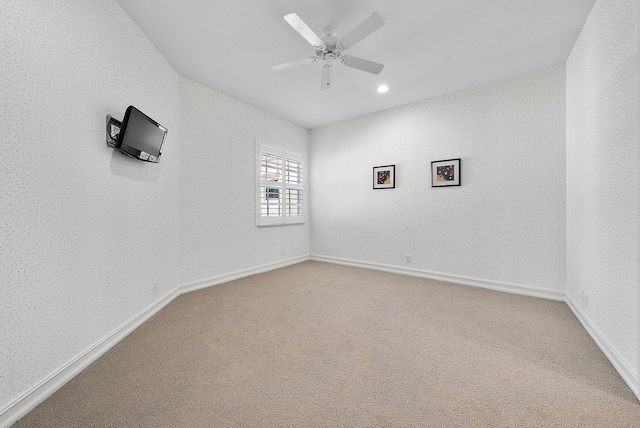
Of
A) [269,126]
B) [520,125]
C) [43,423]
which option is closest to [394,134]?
[520,125]

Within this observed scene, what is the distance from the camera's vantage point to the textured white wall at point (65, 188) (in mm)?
1315

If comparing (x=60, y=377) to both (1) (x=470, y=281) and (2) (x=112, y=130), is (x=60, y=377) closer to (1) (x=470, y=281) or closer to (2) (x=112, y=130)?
(2) (x=112, y=130)

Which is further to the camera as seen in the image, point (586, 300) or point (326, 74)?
point (326, 74)

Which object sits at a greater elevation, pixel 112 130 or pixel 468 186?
pixel 112 130

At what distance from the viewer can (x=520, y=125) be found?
3201mm

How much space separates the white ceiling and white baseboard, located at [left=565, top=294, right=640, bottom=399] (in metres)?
2.67

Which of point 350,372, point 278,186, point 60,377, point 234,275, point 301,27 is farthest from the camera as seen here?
point 278,186

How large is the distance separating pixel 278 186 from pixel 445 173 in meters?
2.81

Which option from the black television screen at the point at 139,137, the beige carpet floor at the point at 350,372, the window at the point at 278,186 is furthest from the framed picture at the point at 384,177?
the black television screen at the point at 139,137

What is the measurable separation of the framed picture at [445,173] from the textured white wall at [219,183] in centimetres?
276

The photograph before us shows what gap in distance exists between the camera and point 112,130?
2.00m

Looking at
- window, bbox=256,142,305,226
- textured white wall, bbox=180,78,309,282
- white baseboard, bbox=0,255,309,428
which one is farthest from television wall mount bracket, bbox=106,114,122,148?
window, bbox=256,142,305,226

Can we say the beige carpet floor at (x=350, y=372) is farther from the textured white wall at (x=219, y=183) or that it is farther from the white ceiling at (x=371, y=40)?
the white ceiling at (x=371, y=40)

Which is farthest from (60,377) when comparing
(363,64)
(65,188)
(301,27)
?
(363,64)
